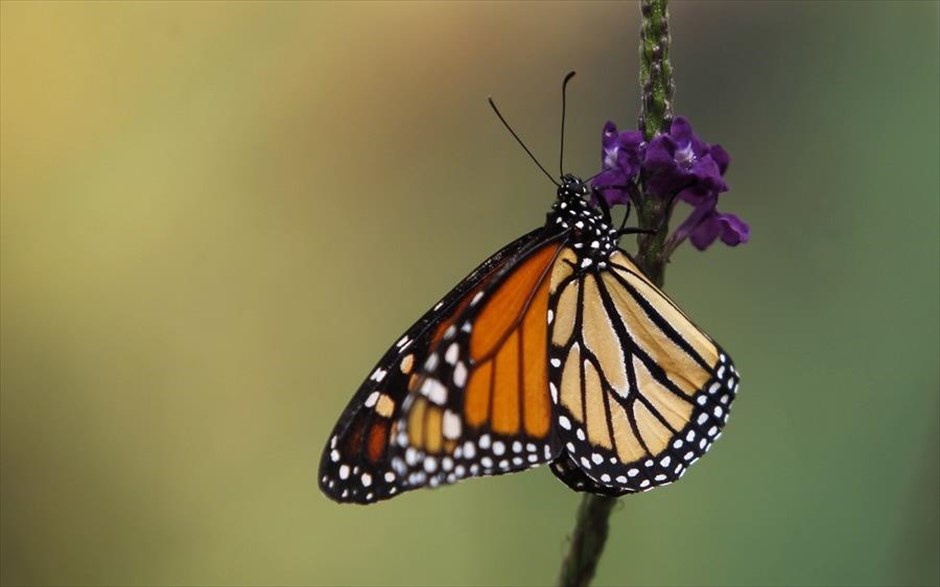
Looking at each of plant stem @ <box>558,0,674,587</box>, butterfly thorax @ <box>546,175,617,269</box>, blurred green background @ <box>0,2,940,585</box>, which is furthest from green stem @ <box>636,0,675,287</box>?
blurred green background @ <box>0,2,940,585</box>

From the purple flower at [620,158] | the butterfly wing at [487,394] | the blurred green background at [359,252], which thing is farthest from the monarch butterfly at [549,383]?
the blurred green background at [359,252]

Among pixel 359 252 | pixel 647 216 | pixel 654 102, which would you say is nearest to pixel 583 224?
pixel 647 216

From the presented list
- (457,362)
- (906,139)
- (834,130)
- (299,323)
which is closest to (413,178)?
(299,323)

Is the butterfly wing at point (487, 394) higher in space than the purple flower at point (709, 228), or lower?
lower

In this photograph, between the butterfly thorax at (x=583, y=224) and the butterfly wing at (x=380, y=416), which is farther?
the butterfly thorax at (x=583, y=224)

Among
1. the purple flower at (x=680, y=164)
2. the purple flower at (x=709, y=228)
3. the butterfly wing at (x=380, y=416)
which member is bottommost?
the butterfly wing at (x=380, y=416)

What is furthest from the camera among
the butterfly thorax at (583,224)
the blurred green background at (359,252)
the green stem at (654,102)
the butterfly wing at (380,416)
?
the blurred green background at (359,252)

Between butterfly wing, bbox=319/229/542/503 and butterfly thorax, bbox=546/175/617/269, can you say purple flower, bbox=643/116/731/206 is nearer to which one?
butterfly thorax, bbox=546/175/617/269

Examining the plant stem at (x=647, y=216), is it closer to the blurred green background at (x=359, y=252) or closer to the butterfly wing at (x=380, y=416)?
the butterfly wing at (x=380, y=416)

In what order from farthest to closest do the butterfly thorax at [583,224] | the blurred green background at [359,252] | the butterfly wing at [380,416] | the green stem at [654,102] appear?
the blurred green background at [359,252]
the butterfly thorax at [583,224]
the butterfly wing at [380,416]
the green stem at [654,102]
